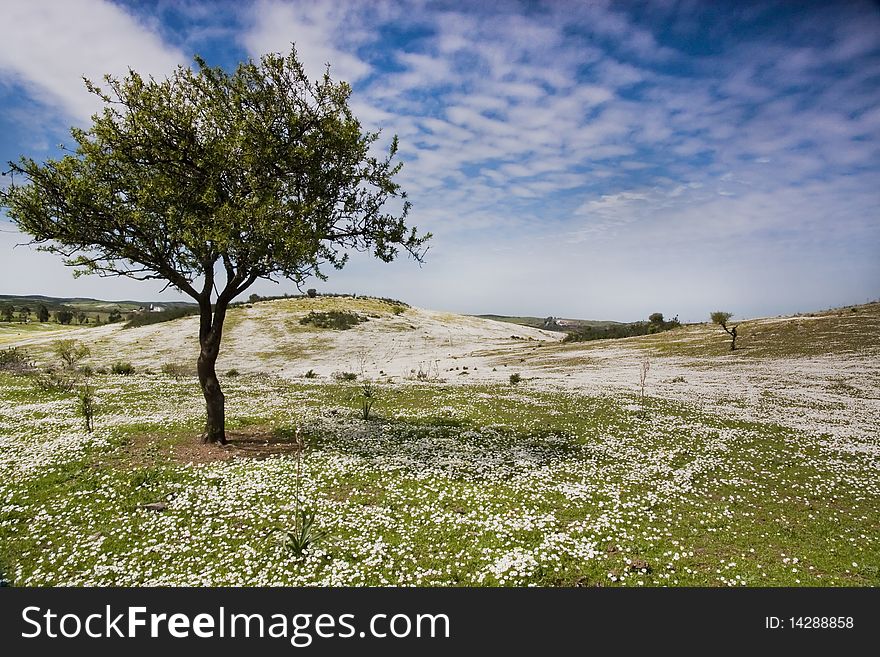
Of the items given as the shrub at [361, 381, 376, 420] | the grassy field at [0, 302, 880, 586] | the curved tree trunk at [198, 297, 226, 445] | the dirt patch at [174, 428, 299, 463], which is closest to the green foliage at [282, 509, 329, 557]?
the grassy field at [0, 302, 880, 586]

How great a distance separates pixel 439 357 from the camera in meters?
89.0

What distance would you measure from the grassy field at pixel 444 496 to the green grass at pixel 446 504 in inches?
3.1

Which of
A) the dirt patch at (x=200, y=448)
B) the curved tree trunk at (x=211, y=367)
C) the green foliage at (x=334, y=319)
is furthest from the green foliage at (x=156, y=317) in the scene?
the curved tree trunk at (x=211, y=367)

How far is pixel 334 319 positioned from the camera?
115250mm

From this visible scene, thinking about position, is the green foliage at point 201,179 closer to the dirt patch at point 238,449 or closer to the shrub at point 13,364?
the dirt patch at point 238,449

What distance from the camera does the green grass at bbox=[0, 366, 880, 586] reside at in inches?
425

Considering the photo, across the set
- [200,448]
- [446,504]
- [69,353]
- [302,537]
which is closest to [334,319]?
[69,353]

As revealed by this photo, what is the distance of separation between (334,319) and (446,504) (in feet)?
344

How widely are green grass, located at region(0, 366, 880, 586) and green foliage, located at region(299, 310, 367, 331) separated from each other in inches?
3276

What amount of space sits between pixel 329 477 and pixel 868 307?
369 feet

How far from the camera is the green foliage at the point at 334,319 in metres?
111

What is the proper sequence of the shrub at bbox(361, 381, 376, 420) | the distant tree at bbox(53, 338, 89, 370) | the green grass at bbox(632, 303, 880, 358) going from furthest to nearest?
the green grass at bbox(632, 303, 880, 358) < the distant tree at bbox(53, 338, 89, 370) < the shrub at bbox(361, 381, 376, 420)

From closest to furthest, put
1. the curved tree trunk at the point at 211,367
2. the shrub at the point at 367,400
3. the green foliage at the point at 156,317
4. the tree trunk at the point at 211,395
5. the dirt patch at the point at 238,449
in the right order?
the dirt patch at the point at 238,449, the curved tree trunk at the point at 211,367, the tree trunk at the point at 211,395, the shrub at the point at 367,400, the green foliage at the point at 156,317

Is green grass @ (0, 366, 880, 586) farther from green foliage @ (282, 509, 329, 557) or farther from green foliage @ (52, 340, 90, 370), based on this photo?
green foliage @ (52, 340, 90, 370)
